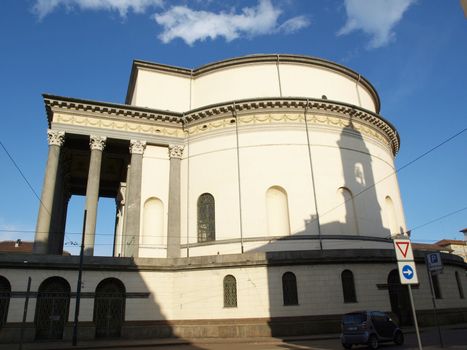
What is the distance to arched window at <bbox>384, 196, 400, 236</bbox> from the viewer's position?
27.9m

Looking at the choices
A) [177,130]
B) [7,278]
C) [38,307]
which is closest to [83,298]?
[38,307]

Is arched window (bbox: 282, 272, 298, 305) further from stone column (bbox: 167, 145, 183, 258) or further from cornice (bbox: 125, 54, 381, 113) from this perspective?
cornice (bbox: 125, 54, 381, 113)

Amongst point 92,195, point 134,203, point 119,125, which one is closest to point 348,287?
point 134,203

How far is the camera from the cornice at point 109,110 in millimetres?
25391

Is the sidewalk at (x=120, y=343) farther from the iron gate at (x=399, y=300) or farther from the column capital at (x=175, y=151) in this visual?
the column capital at (x=175, y=151)

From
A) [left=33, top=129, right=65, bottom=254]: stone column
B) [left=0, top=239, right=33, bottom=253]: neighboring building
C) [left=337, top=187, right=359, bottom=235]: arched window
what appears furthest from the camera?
[left=0, top=239, right=33, bottom=253]: neighboring building

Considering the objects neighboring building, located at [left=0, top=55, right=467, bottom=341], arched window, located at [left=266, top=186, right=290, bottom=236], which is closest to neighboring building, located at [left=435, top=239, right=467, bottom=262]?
neighboring building, located at [left=0, top=55, right=467, bottom=341]

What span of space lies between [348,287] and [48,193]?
17.9 meters

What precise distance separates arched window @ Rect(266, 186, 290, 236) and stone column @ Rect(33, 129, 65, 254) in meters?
12.7

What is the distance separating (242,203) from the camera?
24.9 meters

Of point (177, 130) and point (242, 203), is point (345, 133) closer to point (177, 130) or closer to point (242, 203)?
point (242, 203)

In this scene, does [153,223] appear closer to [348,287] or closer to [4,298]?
[4,298]

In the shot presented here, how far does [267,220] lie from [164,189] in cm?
712

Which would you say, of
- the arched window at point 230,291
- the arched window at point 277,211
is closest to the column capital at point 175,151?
the arched window at point 277,211
